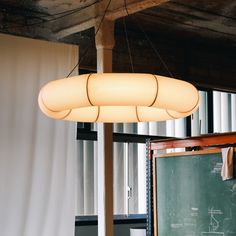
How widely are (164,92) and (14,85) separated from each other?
2473 millimetres

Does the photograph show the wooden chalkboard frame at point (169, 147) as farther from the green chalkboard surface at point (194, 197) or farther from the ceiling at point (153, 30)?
the ceiling at point (153, 30)

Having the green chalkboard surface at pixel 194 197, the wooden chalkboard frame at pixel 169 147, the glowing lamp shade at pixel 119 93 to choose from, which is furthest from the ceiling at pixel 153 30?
the glowing lamp shade at pixel 119 93

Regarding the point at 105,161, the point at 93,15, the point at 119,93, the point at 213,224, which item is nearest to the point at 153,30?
the point at 93,15

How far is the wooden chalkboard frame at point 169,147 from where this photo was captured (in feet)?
15.6

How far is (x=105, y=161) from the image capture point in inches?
187

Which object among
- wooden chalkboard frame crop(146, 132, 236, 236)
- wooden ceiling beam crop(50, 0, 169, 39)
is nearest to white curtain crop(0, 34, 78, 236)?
wooden ceiling beam crop(50, 0, 169, 39)

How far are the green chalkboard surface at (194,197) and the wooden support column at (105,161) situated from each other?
709mm

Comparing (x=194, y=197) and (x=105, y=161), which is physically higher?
(x=105, y=161)

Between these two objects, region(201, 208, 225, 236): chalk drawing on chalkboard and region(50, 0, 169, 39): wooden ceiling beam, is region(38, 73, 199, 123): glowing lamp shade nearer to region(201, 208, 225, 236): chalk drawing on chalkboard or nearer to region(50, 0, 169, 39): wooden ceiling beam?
region(50, 0, 169, 39): wooden ceiling beam

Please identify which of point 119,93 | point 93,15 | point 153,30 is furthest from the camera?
point 153,30

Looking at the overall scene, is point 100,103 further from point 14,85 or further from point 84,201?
point 84,201

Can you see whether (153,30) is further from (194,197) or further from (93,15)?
(194,197)

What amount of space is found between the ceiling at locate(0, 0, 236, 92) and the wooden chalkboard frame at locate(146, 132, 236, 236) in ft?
3.47

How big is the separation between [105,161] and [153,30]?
2195mm
